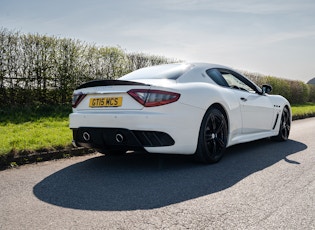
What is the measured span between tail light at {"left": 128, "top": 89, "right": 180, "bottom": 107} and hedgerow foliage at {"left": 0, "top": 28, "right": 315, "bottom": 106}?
6.54 meters

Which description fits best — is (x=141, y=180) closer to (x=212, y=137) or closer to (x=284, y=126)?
(x=212, y=137)

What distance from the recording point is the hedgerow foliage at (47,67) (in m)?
9.49

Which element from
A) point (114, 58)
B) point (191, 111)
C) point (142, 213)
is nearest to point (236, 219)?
point (142, 213)

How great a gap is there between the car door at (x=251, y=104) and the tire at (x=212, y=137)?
2.22ft

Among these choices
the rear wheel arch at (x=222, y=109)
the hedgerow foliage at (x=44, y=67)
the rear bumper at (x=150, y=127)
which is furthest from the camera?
the hedgerow foliage at (x=44, y=67)

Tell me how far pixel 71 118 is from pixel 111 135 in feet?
2.35

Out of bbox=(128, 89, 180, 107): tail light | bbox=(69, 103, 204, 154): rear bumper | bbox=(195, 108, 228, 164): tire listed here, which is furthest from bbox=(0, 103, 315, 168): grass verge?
bbox=(195, 108, 228, 164): tire

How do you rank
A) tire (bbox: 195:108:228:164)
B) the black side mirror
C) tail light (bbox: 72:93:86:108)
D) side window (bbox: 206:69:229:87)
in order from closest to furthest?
1. tire (bbox: 195:108:228:164)
2. tail light (bbox: 72:93:86:108)
3. side window (bbox: 206:69:229:87)
4. the black side mirror

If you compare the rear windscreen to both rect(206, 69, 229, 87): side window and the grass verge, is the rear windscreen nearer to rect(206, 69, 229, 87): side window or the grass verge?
rect(206, 69, 229, 87): side window

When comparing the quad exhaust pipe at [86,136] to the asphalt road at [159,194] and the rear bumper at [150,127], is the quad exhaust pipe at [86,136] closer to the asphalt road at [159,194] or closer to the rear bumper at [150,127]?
the rear bumper at [150,127]

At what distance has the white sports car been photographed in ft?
13.1

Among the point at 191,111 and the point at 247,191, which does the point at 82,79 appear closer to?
the point at 191,111

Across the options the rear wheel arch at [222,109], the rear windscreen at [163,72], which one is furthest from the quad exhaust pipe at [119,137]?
the rear wheel arch at [222,109]

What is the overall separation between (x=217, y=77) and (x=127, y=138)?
1.79 metres
